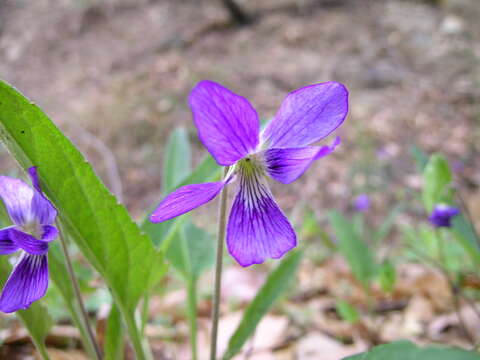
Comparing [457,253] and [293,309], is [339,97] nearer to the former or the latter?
[293,309]

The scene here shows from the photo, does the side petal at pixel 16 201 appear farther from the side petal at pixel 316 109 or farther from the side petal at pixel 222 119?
the side petal at pixel 316 109

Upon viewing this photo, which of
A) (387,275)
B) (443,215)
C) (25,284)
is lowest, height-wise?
(387,275)

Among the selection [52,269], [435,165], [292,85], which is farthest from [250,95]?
[52,269]

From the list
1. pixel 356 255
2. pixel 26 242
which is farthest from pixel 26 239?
pixel 356 255

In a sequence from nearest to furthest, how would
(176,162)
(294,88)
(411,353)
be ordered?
(411,353) < (176,162) < (294,88)

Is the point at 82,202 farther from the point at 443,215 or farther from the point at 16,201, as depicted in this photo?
the point at 443,215

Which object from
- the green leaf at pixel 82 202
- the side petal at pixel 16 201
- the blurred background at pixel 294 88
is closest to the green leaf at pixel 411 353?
the green leaf at pixel 82 202
